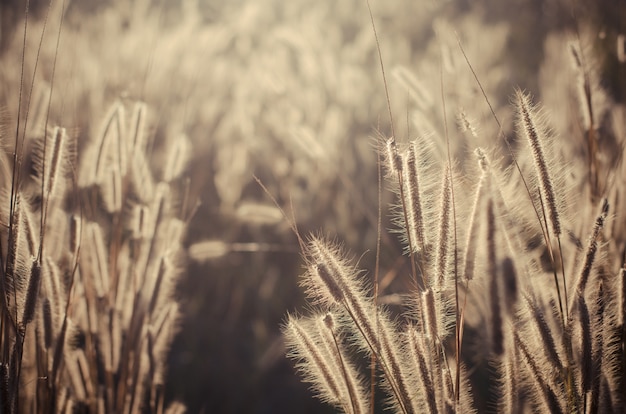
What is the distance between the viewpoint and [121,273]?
4.98 ft

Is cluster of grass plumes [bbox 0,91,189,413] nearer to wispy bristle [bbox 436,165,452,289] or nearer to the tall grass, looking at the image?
the tall grass

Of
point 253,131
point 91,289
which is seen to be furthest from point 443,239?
point 253,131

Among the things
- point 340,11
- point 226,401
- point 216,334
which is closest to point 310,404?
point 226,401

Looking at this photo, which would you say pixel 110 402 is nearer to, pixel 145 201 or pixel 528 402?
pixel 145 201

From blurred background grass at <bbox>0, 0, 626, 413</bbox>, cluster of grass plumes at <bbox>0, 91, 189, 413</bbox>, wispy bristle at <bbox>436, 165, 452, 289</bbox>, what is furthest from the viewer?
blurred background grass at <bbox>0, 0, 626, 413</bbox>

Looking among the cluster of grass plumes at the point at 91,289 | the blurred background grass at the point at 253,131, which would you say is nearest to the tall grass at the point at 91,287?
the cluster of grass plumes at the point at 91,289

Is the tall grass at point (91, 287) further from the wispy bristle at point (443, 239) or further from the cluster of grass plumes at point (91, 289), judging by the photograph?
the wispy bristle at point (443, 239)

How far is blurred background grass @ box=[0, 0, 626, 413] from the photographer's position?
2.33m

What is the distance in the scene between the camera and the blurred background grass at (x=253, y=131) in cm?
233

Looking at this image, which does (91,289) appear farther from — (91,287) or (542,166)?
(542,166)

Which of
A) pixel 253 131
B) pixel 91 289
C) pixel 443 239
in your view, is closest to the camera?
pixel 443 239

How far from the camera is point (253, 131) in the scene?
3.60m

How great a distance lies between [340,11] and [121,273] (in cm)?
649

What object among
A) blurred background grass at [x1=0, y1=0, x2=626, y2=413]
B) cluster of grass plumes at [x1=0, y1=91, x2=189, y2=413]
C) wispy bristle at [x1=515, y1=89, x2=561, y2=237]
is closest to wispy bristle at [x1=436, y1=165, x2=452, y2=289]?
wispy bristle at [x1=515, y1=89, x2=561, y2=237]
